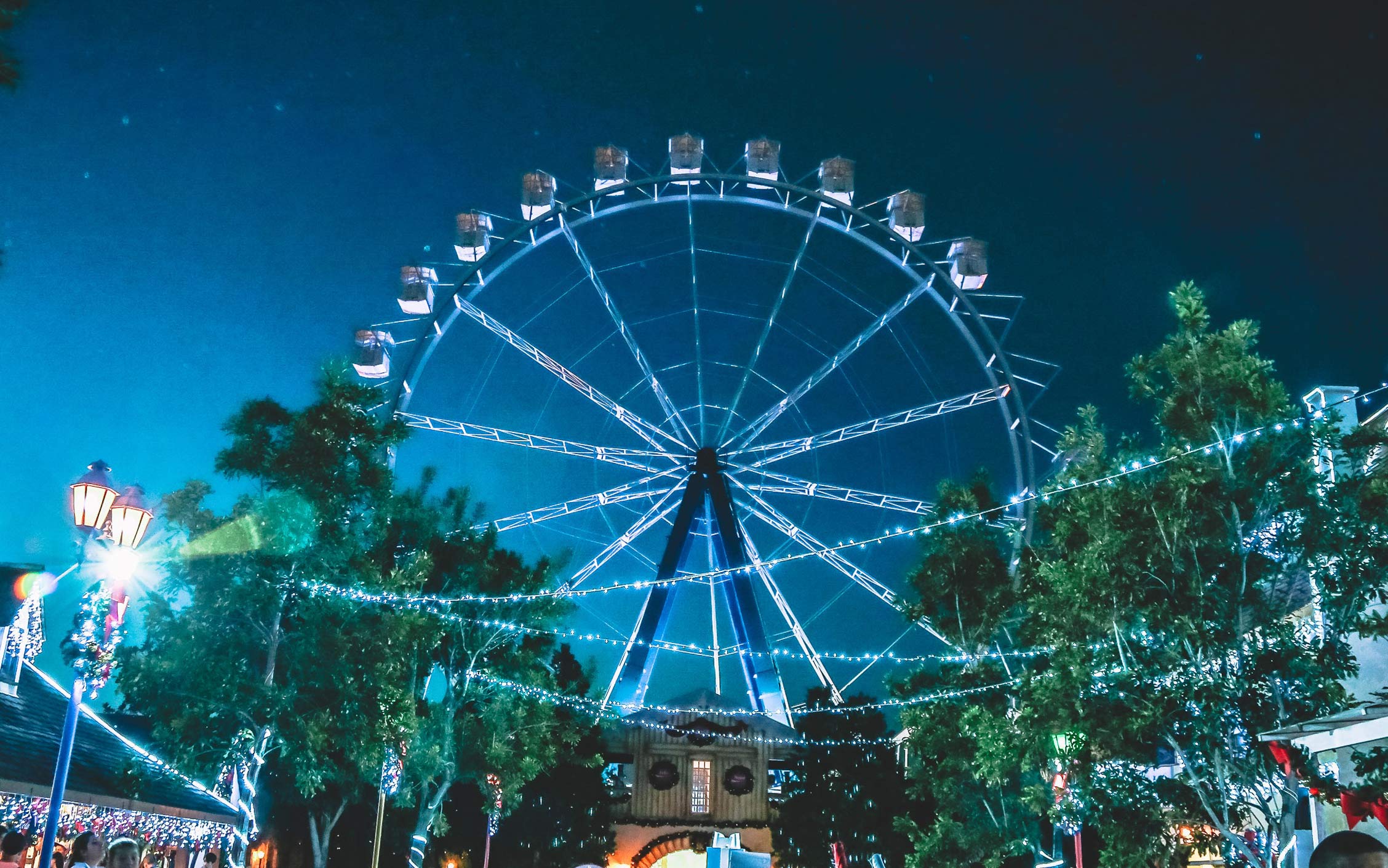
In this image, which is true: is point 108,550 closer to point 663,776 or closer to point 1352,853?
point 1352,853

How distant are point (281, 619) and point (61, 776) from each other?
690 centimetres

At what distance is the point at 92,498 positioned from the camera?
8.78 metres

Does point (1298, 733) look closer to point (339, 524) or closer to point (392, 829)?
point (339, 524)

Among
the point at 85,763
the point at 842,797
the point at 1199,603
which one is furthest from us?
the point at 842,797

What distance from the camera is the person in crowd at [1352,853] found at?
4621 millimetres

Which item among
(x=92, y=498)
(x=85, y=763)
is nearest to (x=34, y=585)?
(x=92, y=498)

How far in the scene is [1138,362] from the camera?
528 inches

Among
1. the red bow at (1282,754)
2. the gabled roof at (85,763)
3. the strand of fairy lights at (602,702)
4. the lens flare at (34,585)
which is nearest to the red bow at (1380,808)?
the red bow at (1282,754)

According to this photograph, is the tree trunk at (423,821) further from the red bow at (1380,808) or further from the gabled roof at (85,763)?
the red bow at (1380,808)

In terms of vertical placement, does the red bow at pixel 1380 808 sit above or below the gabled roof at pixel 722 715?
below

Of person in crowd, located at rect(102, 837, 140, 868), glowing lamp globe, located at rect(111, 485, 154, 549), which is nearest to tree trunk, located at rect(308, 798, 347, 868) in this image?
glowing lamp globe, located at rect(111, 485, 154, 549)

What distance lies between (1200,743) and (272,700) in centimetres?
1110

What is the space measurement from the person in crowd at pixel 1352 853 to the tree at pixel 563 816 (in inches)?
986

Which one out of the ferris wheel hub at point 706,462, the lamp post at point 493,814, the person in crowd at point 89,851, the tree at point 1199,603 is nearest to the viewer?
the person in crowd at point 89,851
